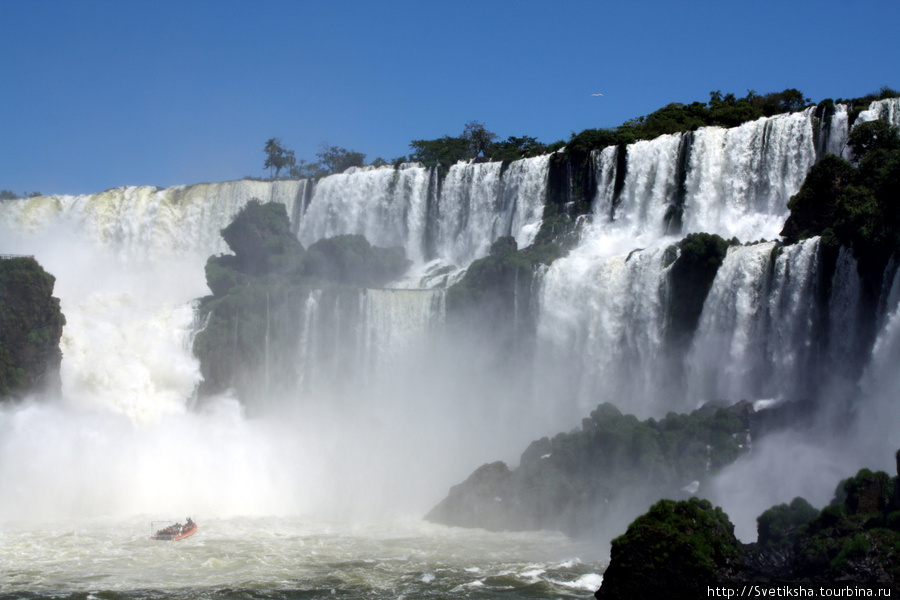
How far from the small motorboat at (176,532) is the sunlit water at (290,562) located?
0.64ft

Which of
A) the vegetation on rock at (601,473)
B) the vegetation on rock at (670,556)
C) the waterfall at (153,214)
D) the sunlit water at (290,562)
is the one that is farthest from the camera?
the waterfall at (153,214)

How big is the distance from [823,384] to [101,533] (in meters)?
18.4

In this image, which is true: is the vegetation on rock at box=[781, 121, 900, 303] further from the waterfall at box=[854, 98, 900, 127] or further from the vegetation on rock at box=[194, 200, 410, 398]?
the vegetation on rock at box=[194, 200, 410, 398]

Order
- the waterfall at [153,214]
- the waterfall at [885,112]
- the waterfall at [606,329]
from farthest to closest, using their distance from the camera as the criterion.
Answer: the waterfall at [153,214]
the waterfall at [885,112]
the waterfall at [606,329]

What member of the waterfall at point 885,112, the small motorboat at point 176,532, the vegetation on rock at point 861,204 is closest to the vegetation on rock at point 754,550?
the vegetation on rock at point 861,204

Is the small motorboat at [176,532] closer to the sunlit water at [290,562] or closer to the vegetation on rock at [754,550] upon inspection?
the sunlit water at [290,562]

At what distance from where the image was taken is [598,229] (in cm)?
3572

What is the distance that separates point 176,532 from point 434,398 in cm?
1137

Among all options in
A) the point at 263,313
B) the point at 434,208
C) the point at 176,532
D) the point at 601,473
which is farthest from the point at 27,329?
the point at 601,473

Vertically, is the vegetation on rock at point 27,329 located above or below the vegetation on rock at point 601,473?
above

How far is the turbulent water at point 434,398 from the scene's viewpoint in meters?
21.3

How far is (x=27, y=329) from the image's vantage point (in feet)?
97.4

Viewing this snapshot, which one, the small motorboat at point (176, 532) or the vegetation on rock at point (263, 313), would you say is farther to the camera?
the vegetation on rock at point (263, 313)


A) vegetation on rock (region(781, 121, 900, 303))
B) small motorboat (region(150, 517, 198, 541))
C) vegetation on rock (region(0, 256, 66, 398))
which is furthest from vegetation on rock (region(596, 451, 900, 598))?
vegetation on rock (region(0, 256, 66, 398))
